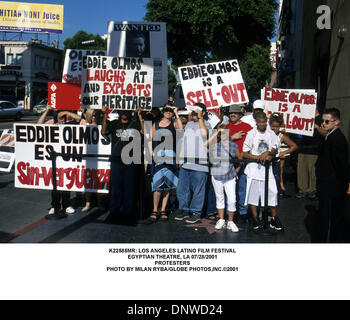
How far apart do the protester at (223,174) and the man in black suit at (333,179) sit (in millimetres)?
1547

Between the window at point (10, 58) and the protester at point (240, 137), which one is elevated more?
the window at point (10, 58)

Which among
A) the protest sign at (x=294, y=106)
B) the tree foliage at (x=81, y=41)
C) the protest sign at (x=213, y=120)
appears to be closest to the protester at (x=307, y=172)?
the protest sign at (x=294, y=106)

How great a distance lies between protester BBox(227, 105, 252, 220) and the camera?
19.5 feet

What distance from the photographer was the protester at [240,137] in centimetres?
595

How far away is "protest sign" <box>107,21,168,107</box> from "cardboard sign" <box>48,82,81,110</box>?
50.3 inches

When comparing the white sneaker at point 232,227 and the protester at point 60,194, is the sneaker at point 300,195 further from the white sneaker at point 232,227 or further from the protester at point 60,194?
the protester at point 60,194

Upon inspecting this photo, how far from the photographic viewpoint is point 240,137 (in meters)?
5.62

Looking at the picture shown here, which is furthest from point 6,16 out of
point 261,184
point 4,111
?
point 261,184

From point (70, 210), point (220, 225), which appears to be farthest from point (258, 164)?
point (70, 210)

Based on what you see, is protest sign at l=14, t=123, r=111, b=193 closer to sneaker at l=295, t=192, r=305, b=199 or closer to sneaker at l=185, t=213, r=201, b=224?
sneaker at l=185, t=213, r=201, b=224

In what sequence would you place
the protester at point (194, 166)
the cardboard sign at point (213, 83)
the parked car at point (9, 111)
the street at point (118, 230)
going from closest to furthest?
the street at point (118, 230), the protester at point (194, 166), the cardboard sign at point (213, 83), the parked car at point (9, 111)

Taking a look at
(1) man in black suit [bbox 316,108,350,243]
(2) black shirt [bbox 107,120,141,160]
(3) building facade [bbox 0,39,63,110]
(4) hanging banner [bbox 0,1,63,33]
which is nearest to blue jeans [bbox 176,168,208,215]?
(2) black shirt [bbox 107,120,141,160]

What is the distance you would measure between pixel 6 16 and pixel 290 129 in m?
56.9
